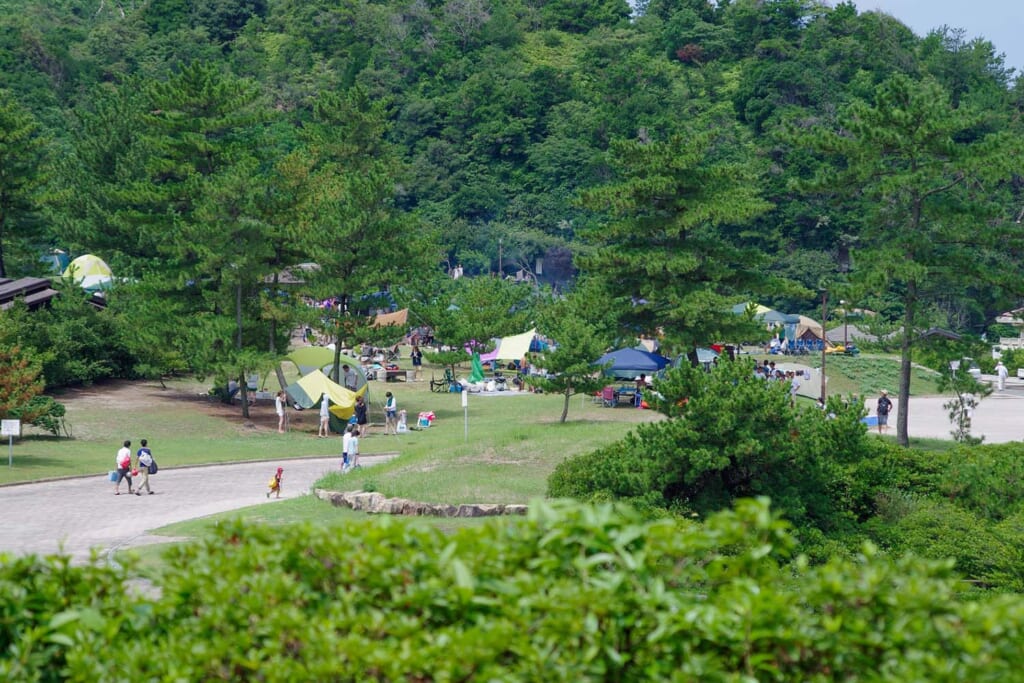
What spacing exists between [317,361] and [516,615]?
118 ft

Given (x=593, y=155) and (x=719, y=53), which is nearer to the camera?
(x=593, y=155)

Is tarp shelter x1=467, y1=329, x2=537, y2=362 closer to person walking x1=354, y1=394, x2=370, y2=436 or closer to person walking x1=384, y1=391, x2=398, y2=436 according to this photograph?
person walking x1=354, y1=394, x2=370, y2=436

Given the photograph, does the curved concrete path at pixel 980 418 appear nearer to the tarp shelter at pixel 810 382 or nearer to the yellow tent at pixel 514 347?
the tarp shelter at pixel 810 382

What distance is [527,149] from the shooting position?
341ft

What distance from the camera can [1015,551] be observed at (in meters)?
17.0

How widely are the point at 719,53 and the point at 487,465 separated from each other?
108919mm

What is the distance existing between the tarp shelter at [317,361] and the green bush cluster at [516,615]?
112 feet

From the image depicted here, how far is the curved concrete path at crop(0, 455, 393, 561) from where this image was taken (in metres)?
19.2

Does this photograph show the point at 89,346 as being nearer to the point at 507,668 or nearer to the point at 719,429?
the point at 719,429

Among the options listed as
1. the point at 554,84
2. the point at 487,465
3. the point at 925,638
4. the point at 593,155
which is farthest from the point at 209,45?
the point at 925,638

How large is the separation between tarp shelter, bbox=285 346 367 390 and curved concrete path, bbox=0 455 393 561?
11.0m

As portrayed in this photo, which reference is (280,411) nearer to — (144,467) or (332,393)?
(332,393)

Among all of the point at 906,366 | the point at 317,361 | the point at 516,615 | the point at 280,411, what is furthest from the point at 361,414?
the point at 516,615

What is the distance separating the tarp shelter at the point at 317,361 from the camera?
41188mm
